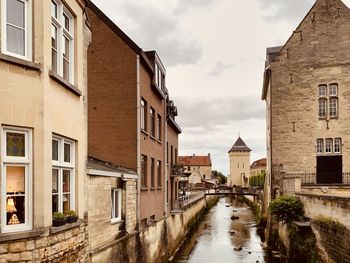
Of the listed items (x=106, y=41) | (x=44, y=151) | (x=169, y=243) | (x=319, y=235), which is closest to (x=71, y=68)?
(x=44, y=151)

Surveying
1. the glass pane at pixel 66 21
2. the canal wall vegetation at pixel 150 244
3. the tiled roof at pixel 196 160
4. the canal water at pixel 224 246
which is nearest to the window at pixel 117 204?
the canal wall vegetation at pixel 150 244

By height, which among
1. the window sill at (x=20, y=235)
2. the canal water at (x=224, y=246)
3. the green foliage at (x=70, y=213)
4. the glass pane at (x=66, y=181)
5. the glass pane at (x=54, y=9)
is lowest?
the canal water at (x=224, y=246)

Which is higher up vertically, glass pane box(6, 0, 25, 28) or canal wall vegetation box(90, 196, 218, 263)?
glass pane box(6, 0, 25, 28)

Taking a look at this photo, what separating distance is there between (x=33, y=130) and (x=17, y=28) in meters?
1.78

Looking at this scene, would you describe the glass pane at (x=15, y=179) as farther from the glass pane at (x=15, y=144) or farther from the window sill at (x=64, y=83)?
the window sill at (x=64, y=83)

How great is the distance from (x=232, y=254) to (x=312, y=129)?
11283mm

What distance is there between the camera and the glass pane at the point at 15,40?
20.9ft

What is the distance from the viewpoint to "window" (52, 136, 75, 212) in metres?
7.56

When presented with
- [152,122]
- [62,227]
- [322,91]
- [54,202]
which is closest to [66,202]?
[54,202]

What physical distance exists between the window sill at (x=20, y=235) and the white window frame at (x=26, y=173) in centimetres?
13

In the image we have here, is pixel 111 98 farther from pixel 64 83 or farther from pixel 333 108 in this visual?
pixel 333 108

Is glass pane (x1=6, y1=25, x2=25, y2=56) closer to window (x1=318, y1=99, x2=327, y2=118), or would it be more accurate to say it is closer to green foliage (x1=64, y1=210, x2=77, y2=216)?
green foliage (x1=64, y1=210, x2=77, y2=216)

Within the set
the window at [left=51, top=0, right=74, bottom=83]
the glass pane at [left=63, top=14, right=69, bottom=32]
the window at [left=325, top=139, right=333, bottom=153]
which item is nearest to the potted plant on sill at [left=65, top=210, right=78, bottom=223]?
the window at [left=51, top=0, right=74, bottom=83]

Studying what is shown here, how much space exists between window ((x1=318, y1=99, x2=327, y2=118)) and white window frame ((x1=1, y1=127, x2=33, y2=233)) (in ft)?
84.2
